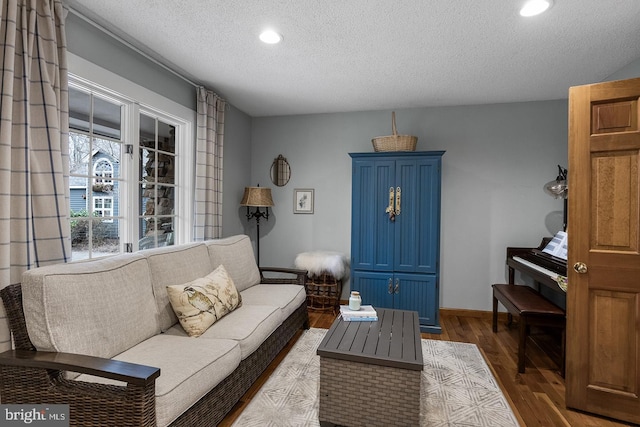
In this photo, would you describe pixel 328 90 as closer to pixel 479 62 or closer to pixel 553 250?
pixel 479 62

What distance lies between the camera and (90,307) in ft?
5.28

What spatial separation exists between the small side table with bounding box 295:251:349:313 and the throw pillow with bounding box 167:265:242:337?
1.49m

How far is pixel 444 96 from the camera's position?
3547 millimetres

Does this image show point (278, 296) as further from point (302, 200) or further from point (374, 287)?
point (302, 200)

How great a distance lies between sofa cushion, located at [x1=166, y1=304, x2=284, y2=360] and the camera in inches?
81.0

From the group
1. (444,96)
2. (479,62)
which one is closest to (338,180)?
(444,96)

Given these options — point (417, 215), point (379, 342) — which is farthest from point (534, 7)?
point (379, 342)

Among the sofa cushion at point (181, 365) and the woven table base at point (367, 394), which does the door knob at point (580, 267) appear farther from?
the sofa cushion at point (181, 365)

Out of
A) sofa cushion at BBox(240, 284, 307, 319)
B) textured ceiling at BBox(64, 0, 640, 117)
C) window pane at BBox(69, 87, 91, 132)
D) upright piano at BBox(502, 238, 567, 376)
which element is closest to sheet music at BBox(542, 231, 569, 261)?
upright piano at BBox(502, 238, 567, 376)

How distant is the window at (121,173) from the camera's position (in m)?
2.26

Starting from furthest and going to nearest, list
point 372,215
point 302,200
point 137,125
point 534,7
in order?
1. point 302,200
2. point 372,215
3. point 137,125
4. point 534,7

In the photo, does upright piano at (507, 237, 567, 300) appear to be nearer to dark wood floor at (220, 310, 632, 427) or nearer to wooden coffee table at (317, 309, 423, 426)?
dark wood floor at (220, 310, 632, 427)

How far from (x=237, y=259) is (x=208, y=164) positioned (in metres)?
1.05

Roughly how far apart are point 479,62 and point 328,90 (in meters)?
1.45
